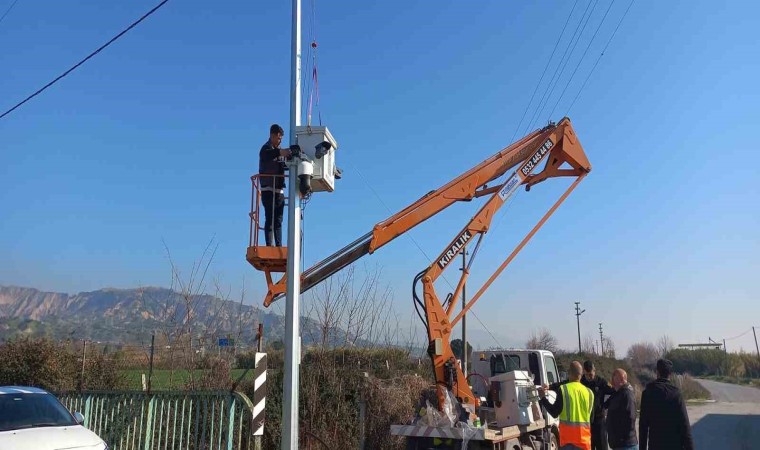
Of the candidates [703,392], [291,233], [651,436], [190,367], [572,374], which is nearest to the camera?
[651,436]

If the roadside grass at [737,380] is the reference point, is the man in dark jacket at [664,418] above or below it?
above

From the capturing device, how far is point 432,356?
423 inches

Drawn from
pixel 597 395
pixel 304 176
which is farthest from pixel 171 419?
pixel 597 395

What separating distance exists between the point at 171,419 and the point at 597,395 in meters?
7.58

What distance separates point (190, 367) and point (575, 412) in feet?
24.5

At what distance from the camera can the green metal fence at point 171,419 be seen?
933 centimetres

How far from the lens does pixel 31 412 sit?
8.82m

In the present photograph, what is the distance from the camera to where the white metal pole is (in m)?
7.10

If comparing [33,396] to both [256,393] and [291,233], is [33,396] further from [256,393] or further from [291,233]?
[291,233]

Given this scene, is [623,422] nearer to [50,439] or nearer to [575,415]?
[575,415]

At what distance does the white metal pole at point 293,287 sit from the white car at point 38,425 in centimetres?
341

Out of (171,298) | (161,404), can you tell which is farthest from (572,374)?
(171,298)

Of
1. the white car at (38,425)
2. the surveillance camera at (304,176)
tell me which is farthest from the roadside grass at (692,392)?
the white car at (38,425)

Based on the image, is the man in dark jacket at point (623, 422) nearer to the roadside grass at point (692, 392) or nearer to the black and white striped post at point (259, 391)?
the black and white striped post at point (259, 391)
